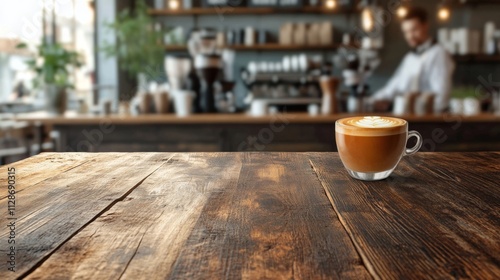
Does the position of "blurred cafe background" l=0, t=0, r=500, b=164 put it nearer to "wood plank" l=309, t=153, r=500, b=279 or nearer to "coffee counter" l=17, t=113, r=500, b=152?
"coffee counter" l=17, t=113, r=500, b=152

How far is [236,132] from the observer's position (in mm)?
3174

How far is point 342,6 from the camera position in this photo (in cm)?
596

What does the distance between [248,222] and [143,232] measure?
0.13m

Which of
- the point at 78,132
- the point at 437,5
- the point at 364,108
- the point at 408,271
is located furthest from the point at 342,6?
the point at 408,271

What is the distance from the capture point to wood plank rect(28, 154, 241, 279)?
50 cm

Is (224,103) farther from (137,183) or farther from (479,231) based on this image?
(479,231)

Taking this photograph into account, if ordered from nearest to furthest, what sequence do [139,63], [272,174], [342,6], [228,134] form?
[272,174], [228,134], [139,63], [342,6]

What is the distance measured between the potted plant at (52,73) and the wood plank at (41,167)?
2.15 meters

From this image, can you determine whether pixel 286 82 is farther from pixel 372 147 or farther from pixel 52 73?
pixel 372 147

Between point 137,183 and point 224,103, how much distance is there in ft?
8.07

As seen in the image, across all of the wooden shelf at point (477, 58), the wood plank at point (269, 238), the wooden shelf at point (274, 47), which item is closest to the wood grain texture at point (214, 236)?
the wood plank at point (269, 238)

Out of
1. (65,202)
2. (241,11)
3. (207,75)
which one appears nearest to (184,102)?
(207,75)

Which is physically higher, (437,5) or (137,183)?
(437,5)

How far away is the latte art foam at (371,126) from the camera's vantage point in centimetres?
91
